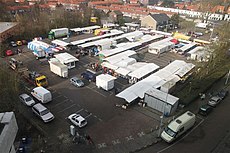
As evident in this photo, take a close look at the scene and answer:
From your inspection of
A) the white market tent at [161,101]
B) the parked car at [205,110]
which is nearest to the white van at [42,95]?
the white market tent at [161,101]

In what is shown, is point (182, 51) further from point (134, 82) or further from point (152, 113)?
point (152, 113)

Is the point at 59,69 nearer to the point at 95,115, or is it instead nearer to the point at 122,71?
the point at 122,71

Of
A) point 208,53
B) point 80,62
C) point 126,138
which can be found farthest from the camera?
point 80,62

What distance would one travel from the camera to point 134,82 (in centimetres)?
2456

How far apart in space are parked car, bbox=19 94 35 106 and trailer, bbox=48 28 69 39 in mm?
24434

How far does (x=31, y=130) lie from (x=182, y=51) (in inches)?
1149

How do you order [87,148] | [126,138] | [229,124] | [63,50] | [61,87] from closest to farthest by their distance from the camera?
[87,148]
[126,138]
[229,124]
[61,87]
[63,50]

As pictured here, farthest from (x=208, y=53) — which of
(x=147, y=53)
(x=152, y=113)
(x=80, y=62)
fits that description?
(x=80, y=62)

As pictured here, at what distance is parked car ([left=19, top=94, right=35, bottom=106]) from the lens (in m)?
19.2

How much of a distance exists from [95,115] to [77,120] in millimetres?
2168

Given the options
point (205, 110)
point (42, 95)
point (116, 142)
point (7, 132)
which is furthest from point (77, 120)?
point (205, 110)

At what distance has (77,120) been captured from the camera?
55.7 ft

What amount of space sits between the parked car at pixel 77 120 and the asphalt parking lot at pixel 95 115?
392 mm

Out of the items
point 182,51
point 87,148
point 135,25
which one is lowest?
point 87,148
